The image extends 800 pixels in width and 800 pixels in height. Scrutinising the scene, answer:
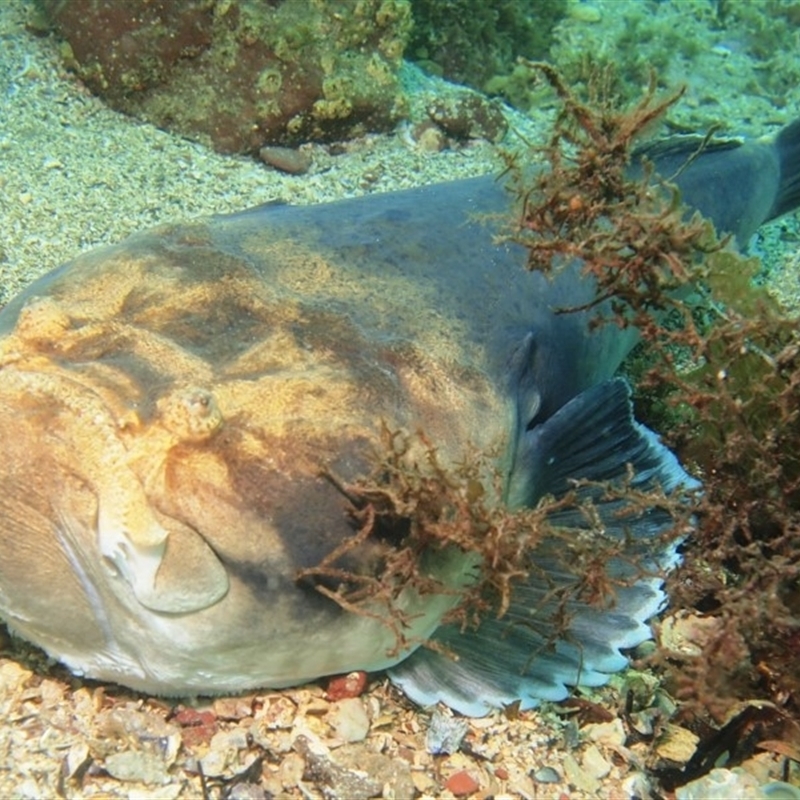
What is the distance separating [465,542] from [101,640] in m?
1.13

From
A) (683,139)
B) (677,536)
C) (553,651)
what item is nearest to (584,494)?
(677,536)

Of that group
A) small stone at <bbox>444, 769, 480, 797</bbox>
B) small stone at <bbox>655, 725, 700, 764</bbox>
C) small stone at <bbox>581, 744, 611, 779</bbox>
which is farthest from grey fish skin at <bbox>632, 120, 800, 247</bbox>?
small stone at <bbox>444, 769, 480, 797</bbox>

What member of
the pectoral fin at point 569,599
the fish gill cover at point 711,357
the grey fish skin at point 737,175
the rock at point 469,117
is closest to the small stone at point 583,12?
the rock at point 469,117

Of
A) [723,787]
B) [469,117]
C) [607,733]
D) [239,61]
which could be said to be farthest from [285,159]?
[723,787]

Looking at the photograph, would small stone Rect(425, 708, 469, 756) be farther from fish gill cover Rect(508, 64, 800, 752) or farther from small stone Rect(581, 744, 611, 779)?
fish gill cover Rect(508, 64, 800, 752)

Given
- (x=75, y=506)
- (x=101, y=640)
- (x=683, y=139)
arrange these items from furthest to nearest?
(x=683, y=139)
(x=101, y=640)
(x=75, y=506)

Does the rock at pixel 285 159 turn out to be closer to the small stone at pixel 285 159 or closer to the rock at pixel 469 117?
the small stone at pixel 285 159

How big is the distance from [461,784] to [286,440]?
129cm

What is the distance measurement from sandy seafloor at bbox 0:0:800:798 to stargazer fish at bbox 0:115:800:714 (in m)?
0.14

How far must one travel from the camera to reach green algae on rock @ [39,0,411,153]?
6.23 meters

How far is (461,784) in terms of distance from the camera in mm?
2717

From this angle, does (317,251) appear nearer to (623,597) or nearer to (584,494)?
(584,494)

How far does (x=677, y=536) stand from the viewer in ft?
10.2

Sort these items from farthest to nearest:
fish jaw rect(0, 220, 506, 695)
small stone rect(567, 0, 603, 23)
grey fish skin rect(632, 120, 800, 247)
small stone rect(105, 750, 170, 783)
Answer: small stone rect(567, 0, 603, 23)
grey fish skin rect(632, 120, 800, 247)
small stone rect(105, 750, 170, 783)
fish jaw rect(0, 220, 506, 695)
